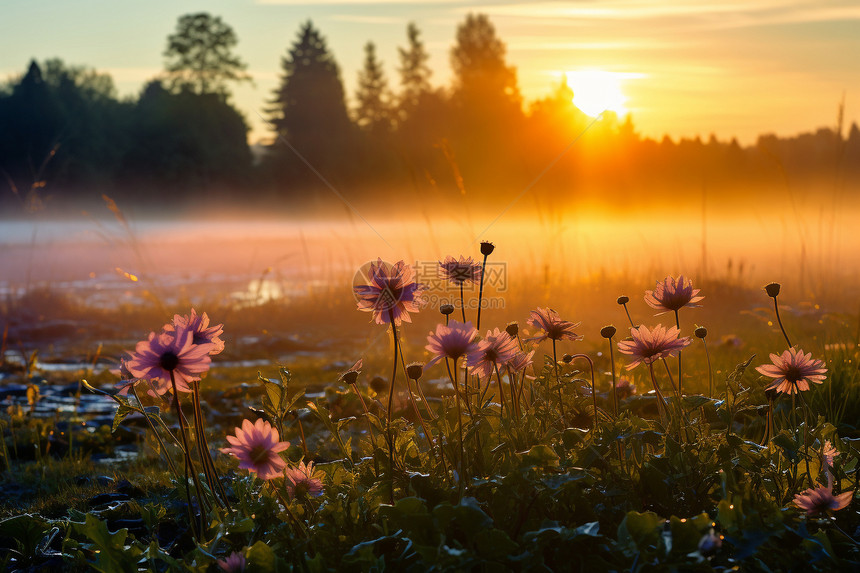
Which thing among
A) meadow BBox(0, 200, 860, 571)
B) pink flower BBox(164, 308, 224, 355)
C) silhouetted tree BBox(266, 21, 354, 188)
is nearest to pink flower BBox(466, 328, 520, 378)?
meadow BBox(0, 200, 860, 571)

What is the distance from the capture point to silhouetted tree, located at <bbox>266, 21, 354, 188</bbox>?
34812 mm

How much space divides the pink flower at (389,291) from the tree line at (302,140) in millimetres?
A: 26443

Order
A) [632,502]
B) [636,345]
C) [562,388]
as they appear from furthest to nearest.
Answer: [562,388], [636,345], [632,502]

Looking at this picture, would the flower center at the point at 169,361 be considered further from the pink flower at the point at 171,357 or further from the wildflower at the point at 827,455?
the wildflower at the point at 827,455

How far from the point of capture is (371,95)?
4078 centimetres

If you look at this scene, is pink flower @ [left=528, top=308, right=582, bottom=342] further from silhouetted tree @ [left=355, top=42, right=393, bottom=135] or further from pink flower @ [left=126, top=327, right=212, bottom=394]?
silhouetted tree @ [left=355, top=42, right=393, bottom=135]

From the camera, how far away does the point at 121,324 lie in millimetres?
8500

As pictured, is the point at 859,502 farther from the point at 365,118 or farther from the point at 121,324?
the point at 365,118

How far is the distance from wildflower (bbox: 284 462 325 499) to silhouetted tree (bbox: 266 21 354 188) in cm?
3221

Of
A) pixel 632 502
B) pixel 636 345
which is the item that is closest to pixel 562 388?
pixel 636 345

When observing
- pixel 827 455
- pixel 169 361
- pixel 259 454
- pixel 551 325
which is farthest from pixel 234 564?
pixel 827 455

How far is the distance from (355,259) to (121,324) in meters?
4.19

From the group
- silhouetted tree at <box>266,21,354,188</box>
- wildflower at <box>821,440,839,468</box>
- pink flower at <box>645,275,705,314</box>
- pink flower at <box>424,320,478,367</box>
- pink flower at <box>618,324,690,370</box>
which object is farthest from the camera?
silhouetted tree at <box>266,21,354,188</box>

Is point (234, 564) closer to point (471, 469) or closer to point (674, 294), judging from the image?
Result: point (471, 469)
